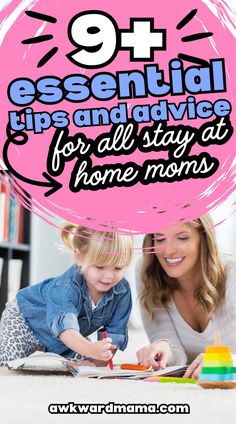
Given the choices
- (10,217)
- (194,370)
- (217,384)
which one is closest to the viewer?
(217,384)

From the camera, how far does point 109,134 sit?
1245 millimetres

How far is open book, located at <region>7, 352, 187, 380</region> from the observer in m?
1.12

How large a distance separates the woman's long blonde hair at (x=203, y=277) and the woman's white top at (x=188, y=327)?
1 cm

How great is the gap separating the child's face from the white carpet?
7.2 inches

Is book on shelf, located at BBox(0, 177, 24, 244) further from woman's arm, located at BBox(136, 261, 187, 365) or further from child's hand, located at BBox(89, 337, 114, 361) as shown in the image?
child's hand, located at BBox(89, 337, 114, 361)

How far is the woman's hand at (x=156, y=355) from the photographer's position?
46.9 inches

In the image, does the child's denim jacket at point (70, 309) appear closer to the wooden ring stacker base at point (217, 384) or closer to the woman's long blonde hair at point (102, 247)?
the woman's long blonde hair at point (102, 247)

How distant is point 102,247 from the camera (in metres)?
1.23

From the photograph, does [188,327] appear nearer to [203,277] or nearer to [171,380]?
[203,277]

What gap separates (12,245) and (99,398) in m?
1.52

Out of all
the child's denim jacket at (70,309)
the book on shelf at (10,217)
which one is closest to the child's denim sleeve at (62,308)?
the child's denim jacket at (70,309)

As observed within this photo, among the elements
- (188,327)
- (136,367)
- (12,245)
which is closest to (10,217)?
(12,245)

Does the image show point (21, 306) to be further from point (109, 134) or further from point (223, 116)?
point (223, 116)

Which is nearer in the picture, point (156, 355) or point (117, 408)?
point (117, 408)
